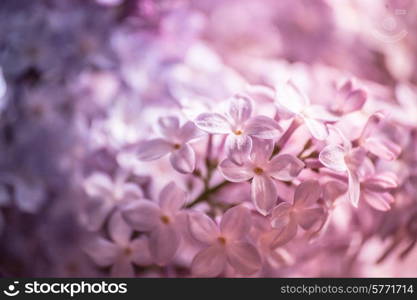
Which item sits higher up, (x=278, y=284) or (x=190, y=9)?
(x=190, y=9)

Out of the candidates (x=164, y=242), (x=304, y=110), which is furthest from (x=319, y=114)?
(x=164, y=242)

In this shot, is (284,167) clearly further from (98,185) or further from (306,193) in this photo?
(98,185)

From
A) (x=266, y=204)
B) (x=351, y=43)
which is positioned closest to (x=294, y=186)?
(x=266, y=204)

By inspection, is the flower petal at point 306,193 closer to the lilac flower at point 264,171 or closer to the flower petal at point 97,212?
the lilac flower at point 264,171

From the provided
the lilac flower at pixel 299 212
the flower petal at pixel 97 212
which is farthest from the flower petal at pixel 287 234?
the flower petal at pixel 97 212

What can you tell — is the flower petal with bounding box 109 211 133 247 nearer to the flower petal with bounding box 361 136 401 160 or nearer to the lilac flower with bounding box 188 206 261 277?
the lilac flower with bounding box 188 206 261 277

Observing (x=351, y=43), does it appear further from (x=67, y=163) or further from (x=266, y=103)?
(x=67, y=163)
